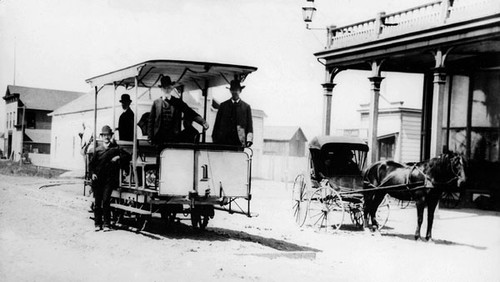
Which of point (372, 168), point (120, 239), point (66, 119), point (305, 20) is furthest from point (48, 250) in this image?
Result: point (66, 119)

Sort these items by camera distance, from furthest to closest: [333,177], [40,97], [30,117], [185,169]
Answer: [40,97] < [30,117] < [333,177] < [185,169]

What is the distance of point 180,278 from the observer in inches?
277

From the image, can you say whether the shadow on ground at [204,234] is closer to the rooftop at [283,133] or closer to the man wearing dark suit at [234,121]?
the man wearing dark suit at [234,121]

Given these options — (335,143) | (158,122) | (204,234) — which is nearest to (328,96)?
(335,143)

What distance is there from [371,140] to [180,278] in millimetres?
11528

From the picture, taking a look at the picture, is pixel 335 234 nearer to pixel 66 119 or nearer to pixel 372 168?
pixel 372 168

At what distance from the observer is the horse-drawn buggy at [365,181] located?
37.1 ft

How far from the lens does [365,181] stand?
42.0 feet

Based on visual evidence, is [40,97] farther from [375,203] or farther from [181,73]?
[375,203]

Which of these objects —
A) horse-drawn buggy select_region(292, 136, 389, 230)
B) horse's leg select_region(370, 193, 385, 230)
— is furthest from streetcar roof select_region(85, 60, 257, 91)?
horse's leg select_region(370, 193, 385, 230)

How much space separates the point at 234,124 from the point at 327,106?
31.7 ft

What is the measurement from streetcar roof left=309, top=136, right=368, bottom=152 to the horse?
77 cm

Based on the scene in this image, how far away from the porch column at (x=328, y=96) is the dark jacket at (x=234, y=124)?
367 inches

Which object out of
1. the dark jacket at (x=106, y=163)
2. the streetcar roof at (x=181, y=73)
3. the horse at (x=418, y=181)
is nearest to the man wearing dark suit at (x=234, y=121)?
the streetcar roof at (x=181, y=73)
